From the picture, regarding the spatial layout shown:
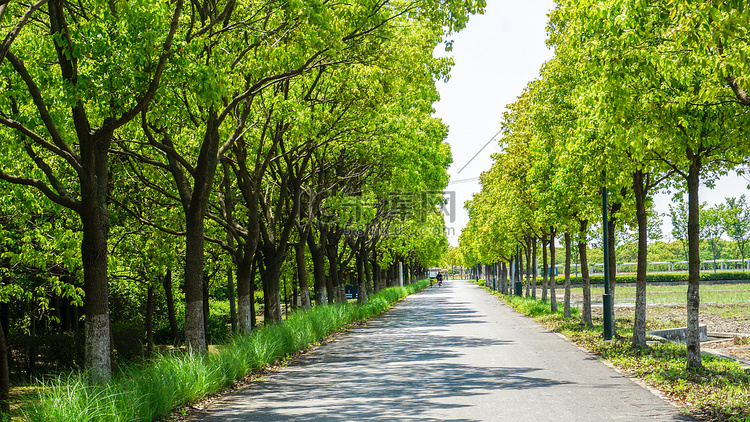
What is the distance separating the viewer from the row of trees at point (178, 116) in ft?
30.8

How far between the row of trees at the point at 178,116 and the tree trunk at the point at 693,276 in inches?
202

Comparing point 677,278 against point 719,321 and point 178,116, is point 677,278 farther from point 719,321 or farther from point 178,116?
point 178,116

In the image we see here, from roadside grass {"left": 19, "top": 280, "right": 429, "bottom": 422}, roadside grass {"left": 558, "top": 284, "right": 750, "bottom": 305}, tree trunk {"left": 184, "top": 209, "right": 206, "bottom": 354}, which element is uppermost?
tree trunk {"left": 184, "top": 209, "right": 206, "bottom": 354}

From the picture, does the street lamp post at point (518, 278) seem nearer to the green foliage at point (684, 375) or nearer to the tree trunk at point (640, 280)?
the green foliage at point (684, 375)

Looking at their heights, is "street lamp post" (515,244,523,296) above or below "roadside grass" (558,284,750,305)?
above

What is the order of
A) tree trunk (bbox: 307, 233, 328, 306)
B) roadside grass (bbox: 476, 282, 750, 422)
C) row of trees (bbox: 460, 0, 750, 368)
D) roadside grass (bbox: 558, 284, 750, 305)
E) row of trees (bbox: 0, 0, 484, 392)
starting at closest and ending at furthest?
1. row of trees (bbox: 460, 0, 750, 368)
2. roadside grass (bbox: 476, 282, 750, 422)
3. row of trees (bbox: 0, 0, 484, 392)
4. tree trunk (bbox: 307, 233, 328, 306)
5. roadside grass (bbox: 558, 284, 750, 305)

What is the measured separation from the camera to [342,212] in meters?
24.6

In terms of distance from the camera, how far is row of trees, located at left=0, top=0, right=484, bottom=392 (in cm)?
938

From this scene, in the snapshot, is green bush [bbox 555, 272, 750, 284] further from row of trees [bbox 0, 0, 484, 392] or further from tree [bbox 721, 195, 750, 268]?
row of trees [bbox 0, 0, 484, 392]

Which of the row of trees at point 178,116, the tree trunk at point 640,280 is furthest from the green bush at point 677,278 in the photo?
the tree trunk at point 640,280

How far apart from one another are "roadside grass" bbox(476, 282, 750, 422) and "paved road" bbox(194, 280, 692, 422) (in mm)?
366

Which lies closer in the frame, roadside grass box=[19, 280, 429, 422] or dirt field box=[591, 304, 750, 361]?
roadside grass box=[19, 280, 429, 422]

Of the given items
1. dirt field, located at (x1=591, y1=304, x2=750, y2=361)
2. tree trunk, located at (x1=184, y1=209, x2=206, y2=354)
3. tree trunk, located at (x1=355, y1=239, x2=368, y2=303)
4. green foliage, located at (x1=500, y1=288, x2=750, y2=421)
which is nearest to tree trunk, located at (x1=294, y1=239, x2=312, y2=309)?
green foliage, located at (x1=500, y1=288, x2=750, y2=421)

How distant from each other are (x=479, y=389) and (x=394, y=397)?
60.9 inches
